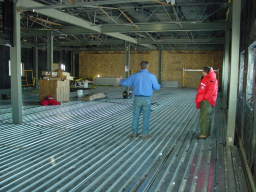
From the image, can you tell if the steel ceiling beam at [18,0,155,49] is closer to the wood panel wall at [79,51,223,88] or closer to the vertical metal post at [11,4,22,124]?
the vertical metal post at [11,4,22,124]

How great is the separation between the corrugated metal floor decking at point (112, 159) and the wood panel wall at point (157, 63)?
727 inches

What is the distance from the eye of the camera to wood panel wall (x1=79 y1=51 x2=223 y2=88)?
25.4 m

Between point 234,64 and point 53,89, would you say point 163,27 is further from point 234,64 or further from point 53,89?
point 234,64

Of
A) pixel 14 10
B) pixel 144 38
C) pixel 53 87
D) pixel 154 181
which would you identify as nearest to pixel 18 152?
pixel 154 181

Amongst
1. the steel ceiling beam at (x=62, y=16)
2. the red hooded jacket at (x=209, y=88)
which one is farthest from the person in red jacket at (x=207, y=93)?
the steel ceiling beam at (x=62, y=16)

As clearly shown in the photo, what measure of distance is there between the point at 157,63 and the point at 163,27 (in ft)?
48.6

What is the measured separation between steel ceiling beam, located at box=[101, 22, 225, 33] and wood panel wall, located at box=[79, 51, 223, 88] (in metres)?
13.9

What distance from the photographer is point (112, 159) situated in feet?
15.8

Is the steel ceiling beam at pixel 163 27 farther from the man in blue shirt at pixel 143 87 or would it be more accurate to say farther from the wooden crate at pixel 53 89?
the man in blue shirt at pixel 143 87

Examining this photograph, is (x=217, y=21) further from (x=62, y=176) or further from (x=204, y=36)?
(x=62, y=176)

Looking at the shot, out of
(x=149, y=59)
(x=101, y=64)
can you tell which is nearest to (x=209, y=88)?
(x=149, y=59)

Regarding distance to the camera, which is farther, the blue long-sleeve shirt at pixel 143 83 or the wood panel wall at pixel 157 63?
the wood panel wall at pixel 157 63

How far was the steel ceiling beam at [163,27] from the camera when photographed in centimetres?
1151

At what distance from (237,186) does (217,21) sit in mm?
9273
